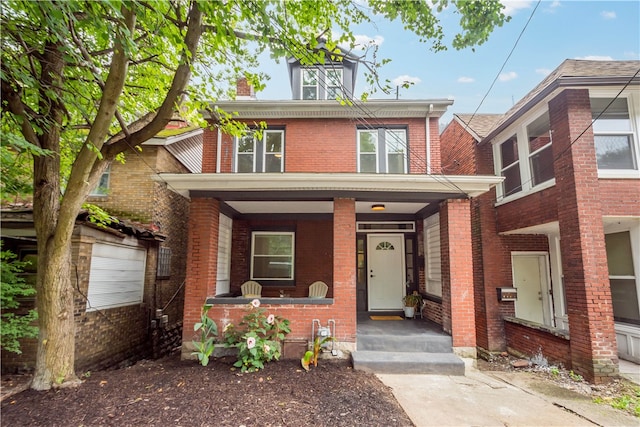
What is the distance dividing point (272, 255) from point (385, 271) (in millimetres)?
3285

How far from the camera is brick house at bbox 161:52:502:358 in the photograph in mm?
5930

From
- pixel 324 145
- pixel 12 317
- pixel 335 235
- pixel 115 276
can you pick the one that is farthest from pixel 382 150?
pixel 12 317

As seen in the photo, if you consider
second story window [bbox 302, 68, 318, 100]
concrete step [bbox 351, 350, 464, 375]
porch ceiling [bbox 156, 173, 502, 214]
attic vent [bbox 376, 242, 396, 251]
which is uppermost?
second story window [bbox 302, 68, 318, 100]

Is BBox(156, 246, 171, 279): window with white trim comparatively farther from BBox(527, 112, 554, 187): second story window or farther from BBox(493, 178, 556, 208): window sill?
BBox(527, 112, 554, 187): second story window

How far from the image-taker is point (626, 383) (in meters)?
5.21

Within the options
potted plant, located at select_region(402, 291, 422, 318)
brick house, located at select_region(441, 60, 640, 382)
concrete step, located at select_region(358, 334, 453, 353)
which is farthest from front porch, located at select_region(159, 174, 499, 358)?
brick house, located at select_region(441, 60, 640, 382)

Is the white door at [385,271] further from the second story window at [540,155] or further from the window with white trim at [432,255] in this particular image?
the second story window at [540,155]

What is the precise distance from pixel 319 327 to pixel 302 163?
3.97m

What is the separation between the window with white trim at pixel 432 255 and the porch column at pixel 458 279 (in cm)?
61

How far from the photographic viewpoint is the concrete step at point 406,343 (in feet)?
19.2

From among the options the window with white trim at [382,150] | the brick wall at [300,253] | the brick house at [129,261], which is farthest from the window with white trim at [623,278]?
the brick house at [129,261]

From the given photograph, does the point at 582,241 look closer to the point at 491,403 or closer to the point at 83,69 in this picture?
the point at 491,403

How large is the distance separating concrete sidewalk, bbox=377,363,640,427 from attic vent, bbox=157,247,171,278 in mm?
6722

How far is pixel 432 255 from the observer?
749cm
